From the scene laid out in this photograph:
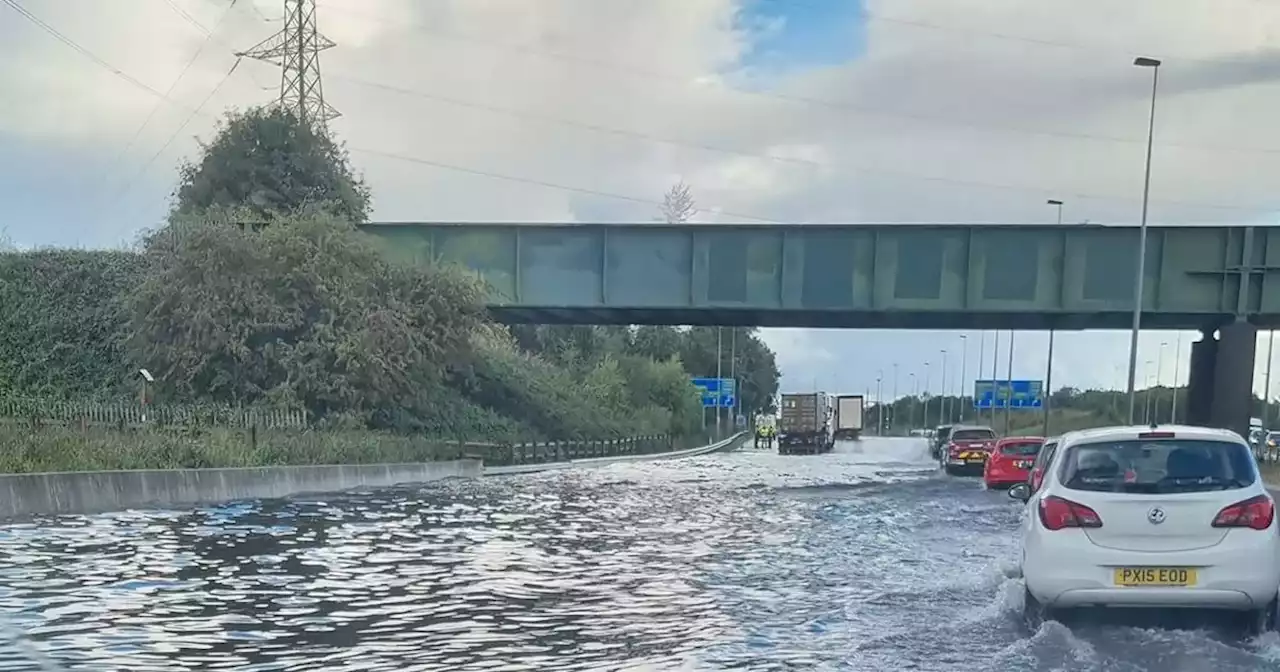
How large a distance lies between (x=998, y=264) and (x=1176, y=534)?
33.1 metres

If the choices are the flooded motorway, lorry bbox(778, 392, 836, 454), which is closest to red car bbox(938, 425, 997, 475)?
the flooded motorway

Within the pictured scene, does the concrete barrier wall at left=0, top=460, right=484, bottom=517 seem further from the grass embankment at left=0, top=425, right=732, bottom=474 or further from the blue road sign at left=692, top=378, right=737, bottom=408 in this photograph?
the blue road sign at left=692, top=378, right=737, bottom=408

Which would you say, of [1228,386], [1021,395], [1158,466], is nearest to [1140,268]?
[1228,386]

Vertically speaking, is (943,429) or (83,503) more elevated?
(83,503)

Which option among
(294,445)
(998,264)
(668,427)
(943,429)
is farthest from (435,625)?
(668,427)

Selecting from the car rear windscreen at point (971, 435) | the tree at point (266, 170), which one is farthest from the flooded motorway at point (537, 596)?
the tree at point (266, 170)

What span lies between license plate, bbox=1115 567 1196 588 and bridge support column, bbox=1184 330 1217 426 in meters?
35.3

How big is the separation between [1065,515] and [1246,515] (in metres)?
1.29

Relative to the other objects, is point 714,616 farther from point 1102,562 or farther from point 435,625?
point 1102,562

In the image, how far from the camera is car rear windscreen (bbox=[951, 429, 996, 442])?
4787cm

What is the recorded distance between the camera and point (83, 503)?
21.0 m

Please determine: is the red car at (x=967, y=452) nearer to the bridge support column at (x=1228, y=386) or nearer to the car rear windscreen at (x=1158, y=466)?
the bridge support column at (x=1228, y=386)

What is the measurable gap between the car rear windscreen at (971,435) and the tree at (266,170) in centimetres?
2831

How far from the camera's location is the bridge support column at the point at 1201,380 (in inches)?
1726
